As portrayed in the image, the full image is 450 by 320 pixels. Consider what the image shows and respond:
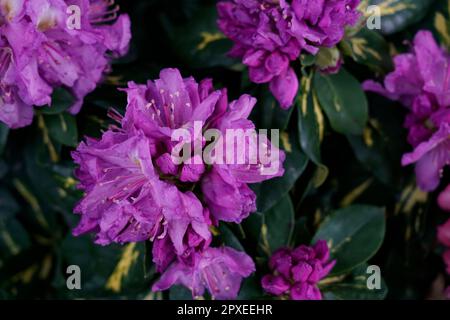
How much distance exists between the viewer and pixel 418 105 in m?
1.05

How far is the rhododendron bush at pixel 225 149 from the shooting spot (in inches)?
33.0

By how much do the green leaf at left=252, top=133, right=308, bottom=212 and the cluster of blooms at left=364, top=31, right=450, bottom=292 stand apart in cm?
16

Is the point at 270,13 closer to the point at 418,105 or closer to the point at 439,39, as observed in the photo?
the point at 418,105

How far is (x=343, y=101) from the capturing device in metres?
1.09

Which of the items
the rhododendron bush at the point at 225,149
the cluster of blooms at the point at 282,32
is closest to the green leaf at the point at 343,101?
the rhododendron bush at the point at 225,149

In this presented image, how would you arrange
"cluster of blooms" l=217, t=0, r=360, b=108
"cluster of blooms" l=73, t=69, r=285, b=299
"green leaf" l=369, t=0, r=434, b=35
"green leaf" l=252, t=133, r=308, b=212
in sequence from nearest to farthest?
"cluster of blooms" l=73, t=69, r=285, b=299, "cluster of blooms" l=217, t=0, r=360, b=108, "green leaf" l=252, t=133, r=308, b=212, "green leaf" l=369, t=0, r=434, b=35

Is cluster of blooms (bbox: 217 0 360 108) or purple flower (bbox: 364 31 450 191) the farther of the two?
purple flower (bbox: 364 31 450 191)

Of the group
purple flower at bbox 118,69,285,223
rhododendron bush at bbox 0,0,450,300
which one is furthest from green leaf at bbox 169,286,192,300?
purple flower at bbox 118,69,285,223

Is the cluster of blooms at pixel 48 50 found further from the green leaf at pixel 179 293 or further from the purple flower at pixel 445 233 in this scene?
the purple flower at pixel 445 233

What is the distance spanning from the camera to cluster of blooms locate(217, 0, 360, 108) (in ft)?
3.00

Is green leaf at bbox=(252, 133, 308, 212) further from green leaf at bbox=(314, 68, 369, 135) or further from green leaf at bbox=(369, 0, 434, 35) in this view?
green leaf at bbox=(369, 0, 434, 35)

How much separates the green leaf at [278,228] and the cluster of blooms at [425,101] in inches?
7.8

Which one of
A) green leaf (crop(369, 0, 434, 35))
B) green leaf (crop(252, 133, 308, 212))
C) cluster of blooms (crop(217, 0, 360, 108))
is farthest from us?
green leaf (crop(369, 0, 434, 35))

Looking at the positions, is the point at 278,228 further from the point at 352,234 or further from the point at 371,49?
the point at 371,49
